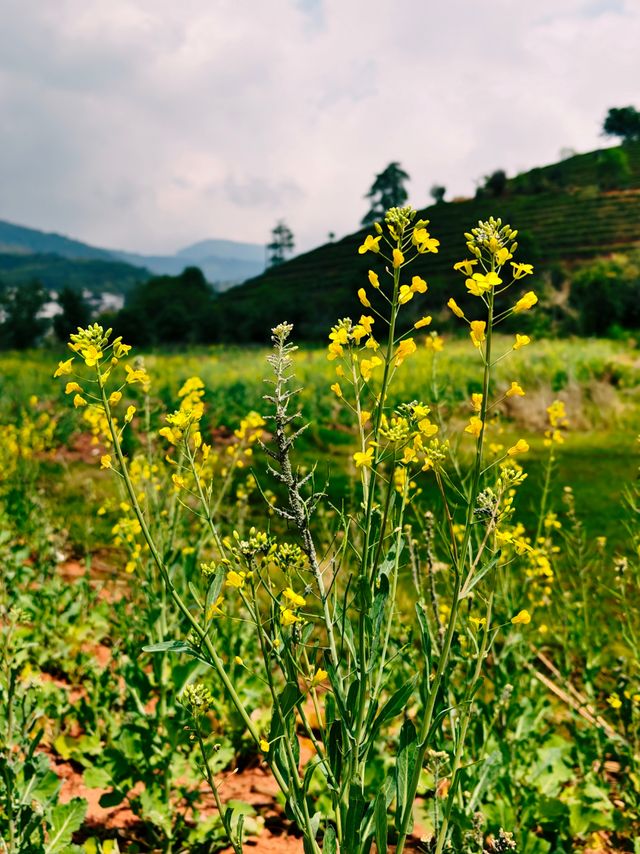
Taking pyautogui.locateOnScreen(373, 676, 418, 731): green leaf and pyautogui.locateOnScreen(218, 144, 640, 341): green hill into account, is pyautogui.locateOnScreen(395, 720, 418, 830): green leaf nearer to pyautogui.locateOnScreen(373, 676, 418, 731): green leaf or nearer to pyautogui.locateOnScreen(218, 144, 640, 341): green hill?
pyautogui.locateOnScreen(373, 676, 418, 731): green leaf

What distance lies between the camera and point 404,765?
136 cm

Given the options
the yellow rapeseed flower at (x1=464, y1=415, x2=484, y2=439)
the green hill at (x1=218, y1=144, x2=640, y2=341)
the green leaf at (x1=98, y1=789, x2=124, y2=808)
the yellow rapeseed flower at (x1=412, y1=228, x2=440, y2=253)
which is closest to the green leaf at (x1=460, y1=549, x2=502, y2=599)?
the yellow rapeseed flower at (x1=464, y1=415, x2=484, y2=439)

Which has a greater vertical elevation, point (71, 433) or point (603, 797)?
point (71, 433)

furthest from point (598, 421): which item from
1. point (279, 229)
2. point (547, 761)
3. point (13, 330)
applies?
point (279, 229)

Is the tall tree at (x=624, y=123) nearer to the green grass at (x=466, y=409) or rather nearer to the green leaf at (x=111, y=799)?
the green grass at (x=466, y=409)

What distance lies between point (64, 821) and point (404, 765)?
4.28 feet

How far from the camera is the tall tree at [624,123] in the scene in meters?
70.7

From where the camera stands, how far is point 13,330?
47.4 meters

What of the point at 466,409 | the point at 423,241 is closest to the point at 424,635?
the point at 423,241

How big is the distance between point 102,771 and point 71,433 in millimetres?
7412

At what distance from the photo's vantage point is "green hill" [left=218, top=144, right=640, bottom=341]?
34094 mm

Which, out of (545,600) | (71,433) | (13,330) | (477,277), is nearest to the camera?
(477,277)

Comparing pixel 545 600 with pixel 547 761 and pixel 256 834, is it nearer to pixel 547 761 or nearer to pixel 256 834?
pixel 547 761

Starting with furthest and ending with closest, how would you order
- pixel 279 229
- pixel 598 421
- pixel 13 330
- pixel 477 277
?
1. pixel 279 229
2. pixel 13 330
3. pixel 598 421
4. pixel 477 277
